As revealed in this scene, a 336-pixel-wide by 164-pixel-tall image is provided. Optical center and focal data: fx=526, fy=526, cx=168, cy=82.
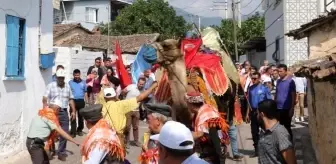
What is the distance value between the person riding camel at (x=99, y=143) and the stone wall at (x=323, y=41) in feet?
15.4

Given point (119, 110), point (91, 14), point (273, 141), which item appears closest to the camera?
point (273, 141)

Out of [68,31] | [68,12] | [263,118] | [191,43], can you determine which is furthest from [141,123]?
[68,12]

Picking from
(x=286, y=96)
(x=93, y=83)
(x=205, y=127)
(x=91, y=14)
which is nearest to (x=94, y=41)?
(x=91, y=14)

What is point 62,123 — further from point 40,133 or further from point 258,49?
point 258,49

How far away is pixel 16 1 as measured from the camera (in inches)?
424

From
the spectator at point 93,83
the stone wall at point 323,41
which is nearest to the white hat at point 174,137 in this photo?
the stone wall at point 323,41

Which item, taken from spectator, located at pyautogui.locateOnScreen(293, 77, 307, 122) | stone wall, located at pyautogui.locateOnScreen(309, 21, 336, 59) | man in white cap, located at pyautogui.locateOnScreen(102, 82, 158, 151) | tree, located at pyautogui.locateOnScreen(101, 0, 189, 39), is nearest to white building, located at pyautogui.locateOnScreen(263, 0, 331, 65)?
spectator, located at pyautogui.locateOnScreen(293, 77, 307, 122)

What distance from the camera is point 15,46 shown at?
1080 centimetres

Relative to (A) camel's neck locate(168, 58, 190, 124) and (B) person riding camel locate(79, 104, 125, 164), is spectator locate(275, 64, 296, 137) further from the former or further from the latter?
(B) person riding camel locate(79, 104, 125, 164)

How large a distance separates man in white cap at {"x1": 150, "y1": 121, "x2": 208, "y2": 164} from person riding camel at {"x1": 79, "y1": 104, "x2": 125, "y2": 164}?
62.0 inches

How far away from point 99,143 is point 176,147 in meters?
1.73

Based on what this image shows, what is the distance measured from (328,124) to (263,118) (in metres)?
3.56

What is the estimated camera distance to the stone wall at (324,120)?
8.28 meters

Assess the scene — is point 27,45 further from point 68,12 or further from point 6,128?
point 68,12
